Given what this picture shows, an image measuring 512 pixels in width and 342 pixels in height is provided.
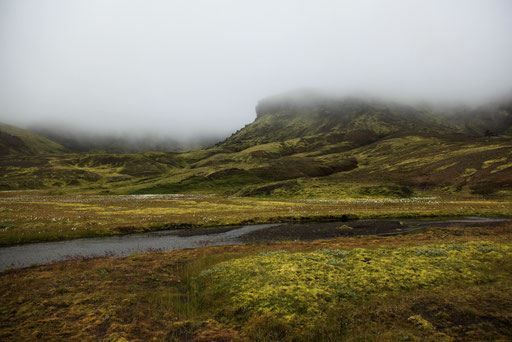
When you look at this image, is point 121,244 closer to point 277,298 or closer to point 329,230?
point 277,298

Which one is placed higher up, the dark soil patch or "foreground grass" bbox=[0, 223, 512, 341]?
"foreground grass" bbox=[0, 223, 512, 341]

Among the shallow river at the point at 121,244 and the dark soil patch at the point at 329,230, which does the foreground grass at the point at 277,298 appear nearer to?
the shallow river at the point at 121,244

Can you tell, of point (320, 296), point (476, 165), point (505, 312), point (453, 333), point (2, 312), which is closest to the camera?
point (453, 333)

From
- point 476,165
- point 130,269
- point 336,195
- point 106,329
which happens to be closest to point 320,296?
point 106,329

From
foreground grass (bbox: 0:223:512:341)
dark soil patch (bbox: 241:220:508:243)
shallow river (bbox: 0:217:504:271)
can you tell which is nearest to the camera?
foreground grass (bbox: 0:223:512:341)

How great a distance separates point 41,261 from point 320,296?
28.0 metres

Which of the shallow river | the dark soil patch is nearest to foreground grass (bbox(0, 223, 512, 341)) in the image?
the shallow river

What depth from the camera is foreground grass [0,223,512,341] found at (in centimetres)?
1205

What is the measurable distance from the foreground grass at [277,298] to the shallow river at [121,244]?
573 centimetres

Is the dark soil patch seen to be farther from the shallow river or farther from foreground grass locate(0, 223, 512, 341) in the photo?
foreground grass locate(0, 223, 512, 341)

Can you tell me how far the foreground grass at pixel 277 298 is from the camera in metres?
12.1

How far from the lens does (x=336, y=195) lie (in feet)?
319

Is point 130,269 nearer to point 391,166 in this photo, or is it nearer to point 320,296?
point 320,296

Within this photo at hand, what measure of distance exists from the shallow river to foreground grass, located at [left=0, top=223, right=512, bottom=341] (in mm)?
5733
